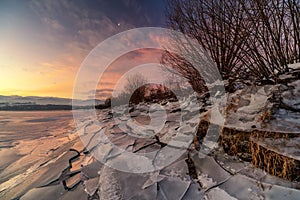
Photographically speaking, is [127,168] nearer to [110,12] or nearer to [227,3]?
[227,3]

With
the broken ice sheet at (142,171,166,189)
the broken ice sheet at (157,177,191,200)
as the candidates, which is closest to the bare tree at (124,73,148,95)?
the broken ice sheet at (142,171,166,189)

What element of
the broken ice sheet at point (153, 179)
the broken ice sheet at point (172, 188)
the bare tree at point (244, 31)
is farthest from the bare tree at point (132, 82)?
the broken ice sheet at point (172, 188)

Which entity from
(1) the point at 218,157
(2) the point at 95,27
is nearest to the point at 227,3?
(1) the point at 218,157

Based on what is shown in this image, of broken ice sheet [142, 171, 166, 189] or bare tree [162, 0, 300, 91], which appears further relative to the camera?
bare tree [162, 0, 300, 91]

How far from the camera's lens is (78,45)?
248 inches

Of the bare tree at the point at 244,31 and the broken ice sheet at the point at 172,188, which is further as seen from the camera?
the bare tree at the point at 244,31

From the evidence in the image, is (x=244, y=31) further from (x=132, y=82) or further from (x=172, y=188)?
(x=132, y=82)

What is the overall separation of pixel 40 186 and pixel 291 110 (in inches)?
128

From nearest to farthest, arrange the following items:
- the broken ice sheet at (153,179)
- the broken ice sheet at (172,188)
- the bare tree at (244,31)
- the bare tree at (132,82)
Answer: the broken ice sheet at (172,188)
the broken ice sheet at (153,179)
the bare tree at (244,31)
the bare tree at (132,82)

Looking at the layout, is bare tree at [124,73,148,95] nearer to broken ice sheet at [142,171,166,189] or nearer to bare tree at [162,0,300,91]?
bare tree at [162,0,300,91]

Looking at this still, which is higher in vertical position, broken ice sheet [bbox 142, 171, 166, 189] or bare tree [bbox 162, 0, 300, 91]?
bare tree [bbox 162, 0, 300, 91]

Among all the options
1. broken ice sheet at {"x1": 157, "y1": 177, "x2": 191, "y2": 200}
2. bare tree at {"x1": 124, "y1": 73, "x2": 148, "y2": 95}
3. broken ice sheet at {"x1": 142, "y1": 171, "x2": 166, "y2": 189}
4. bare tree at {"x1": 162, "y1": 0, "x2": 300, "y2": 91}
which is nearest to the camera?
broken ice sheet at {"x1": 157, "y1": 177, "x2": 191, "y2": 200}

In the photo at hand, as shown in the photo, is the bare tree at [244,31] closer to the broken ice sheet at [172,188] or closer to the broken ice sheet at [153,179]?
the broken ice sheet at [172,188]

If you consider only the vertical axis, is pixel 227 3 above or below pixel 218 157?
Result: above
